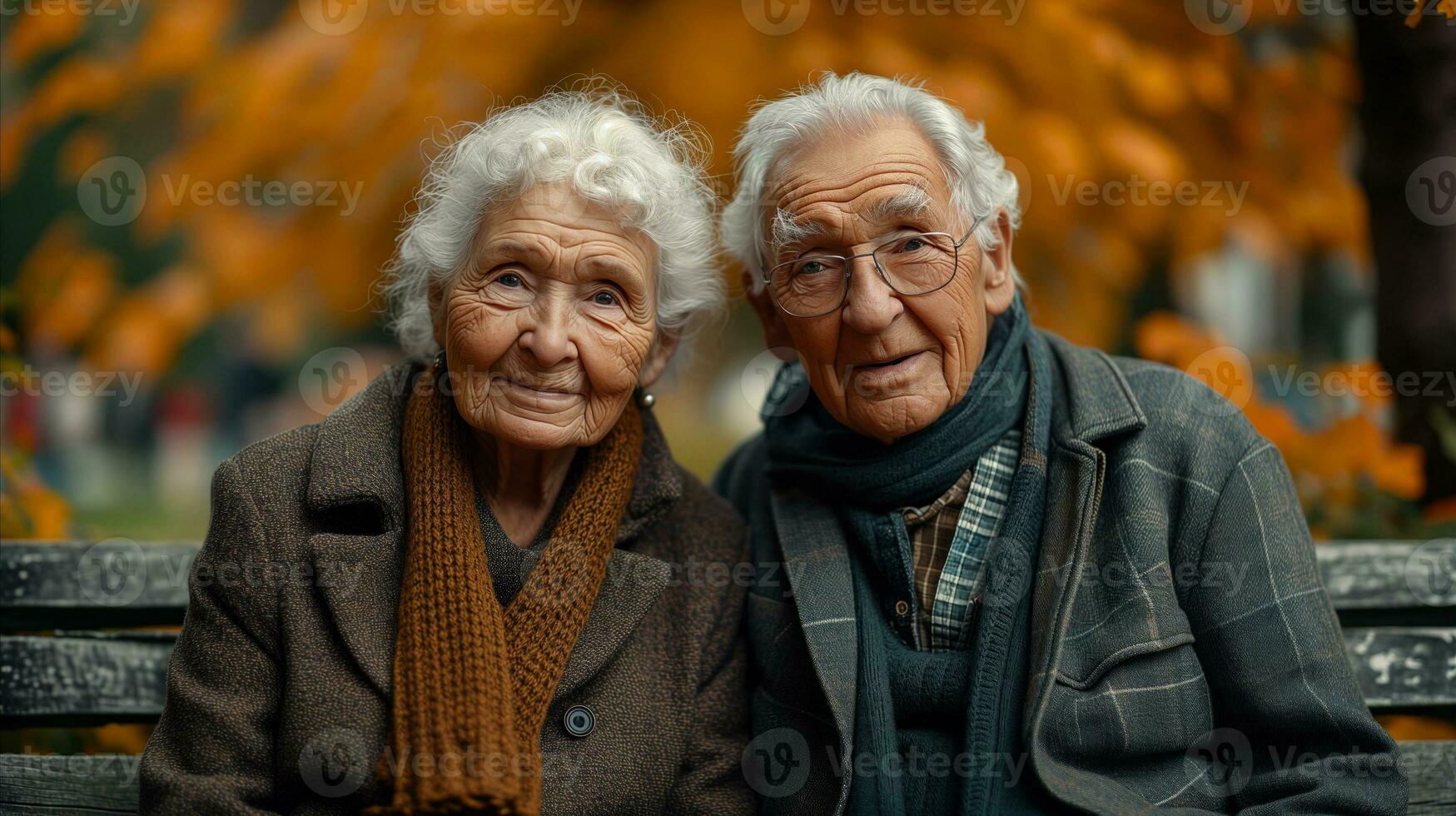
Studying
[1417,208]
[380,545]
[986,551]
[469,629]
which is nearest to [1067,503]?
[986,551]

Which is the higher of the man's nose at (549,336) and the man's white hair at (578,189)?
the man's white hair at (578,189)

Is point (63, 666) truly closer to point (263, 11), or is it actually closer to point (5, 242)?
point (263, 11)

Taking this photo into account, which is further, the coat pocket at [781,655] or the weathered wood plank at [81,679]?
the weathered wood plank at [81,679]

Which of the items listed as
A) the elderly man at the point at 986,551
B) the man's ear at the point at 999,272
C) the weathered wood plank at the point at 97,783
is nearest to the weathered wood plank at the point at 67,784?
the weathered wood plank at the point at 97,783

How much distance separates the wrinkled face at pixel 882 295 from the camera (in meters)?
2.33

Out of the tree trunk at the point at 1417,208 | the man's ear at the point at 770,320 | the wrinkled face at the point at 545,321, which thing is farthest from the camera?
the tree trunk at the point at 1417,208

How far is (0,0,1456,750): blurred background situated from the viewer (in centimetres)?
312

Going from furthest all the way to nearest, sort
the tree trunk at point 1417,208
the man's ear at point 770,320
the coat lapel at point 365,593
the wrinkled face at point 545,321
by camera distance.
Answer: the tree trunk at point 1417,208 → the man's ear at point 770,320 → the wrinkled face at point 545,321 → the coat lapel at point 365,593

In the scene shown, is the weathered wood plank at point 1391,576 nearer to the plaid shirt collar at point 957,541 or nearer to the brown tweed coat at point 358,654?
the plaid shirt collar at point 957,541

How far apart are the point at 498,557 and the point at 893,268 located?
999 mm

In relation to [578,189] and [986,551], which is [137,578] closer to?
[578,189]

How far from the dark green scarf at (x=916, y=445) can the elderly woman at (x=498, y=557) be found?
28cm

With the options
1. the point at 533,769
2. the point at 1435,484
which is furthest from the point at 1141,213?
the point at 533,769

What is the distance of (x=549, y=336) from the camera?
7.44 ft
